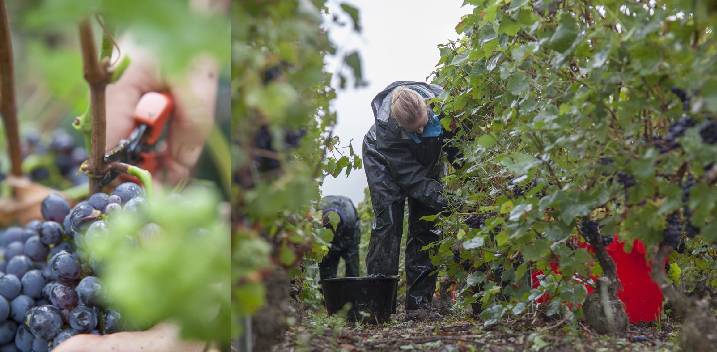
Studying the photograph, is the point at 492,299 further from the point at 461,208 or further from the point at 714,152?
the point at 714,152

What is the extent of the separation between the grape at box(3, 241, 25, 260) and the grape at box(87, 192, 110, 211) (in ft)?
0.57

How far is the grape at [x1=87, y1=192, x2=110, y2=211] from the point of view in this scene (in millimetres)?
1142

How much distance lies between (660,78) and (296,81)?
2.57 feet

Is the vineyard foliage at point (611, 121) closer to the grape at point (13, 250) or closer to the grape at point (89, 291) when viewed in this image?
the grape at point (89, 291)

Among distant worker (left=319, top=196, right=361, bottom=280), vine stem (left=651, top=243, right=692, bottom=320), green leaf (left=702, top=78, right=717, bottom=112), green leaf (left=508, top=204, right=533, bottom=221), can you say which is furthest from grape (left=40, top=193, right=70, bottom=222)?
distant worker (left=319, top=196, right=361, bottom=280)

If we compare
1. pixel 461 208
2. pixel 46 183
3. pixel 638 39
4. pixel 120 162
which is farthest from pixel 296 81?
pixel 461 208

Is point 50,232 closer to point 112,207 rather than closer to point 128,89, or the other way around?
point 112,207

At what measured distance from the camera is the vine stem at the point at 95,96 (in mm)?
939

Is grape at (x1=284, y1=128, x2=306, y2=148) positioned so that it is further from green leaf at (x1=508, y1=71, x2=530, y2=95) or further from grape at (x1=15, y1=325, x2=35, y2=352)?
green leaf at (x1=508, y1=71, x2=530, y2=95)

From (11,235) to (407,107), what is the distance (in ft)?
6.95

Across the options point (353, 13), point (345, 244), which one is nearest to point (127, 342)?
point (353, 13)

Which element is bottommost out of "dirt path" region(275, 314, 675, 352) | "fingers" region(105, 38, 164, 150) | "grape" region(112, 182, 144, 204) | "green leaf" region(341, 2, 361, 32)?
"dirt path" region(275, 314, 675, 352)

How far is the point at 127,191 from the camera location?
1146mm

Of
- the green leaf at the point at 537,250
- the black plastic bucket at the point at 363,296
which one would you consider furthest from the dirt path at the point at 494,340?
the black plastic bucket at the point at 363,296
